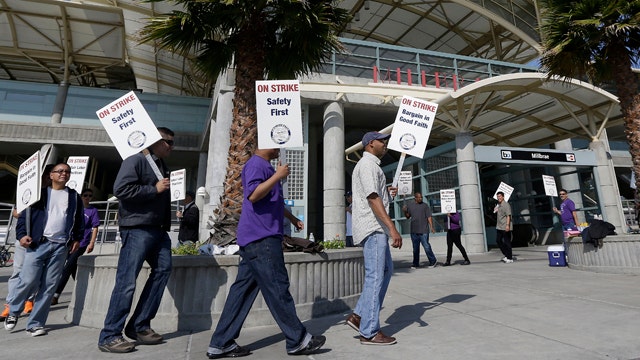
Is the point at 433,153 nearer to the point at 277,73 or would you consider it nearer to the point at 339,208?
the point at 339,208

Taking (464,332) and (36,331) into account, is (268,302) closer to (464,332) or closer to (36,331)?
(464,332)

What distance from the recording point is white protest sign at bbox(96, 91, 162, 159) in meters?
3.20

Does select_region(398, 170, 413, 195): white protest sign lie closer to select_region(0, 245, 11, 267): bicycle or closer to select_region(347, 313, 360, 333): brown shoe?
select_region(347, 313, 360, 333): brown shoe

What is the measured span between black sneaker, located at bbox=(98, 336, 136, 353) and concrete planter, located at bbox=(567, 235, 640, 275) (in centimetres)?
801

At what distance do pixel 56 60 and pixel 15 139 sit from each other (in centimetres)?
608

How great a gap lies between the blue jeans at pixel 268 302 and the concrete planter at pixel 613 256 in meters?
6.85

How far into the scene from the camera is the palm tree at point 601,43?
7.39m

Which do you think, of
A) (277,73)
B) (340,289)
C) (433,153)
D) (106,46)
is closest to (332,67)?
(433,153)

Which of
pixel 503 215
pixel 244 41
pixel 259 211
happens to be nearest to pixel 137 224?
pixel 259 211

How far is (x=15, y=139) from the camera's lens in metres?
18.9

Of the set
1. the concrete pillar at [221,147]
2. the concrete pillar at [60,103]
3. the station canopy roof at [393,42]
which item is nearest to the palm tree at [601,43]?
the station canopy roof at [393,42]

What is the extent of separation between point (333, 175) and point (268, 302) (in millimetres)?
11285

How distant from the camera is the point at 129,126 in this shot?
3250 mm

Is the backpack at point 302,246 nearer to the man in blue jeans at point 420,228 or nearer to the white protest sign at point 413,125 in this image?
the white protest sign at point 413,125
